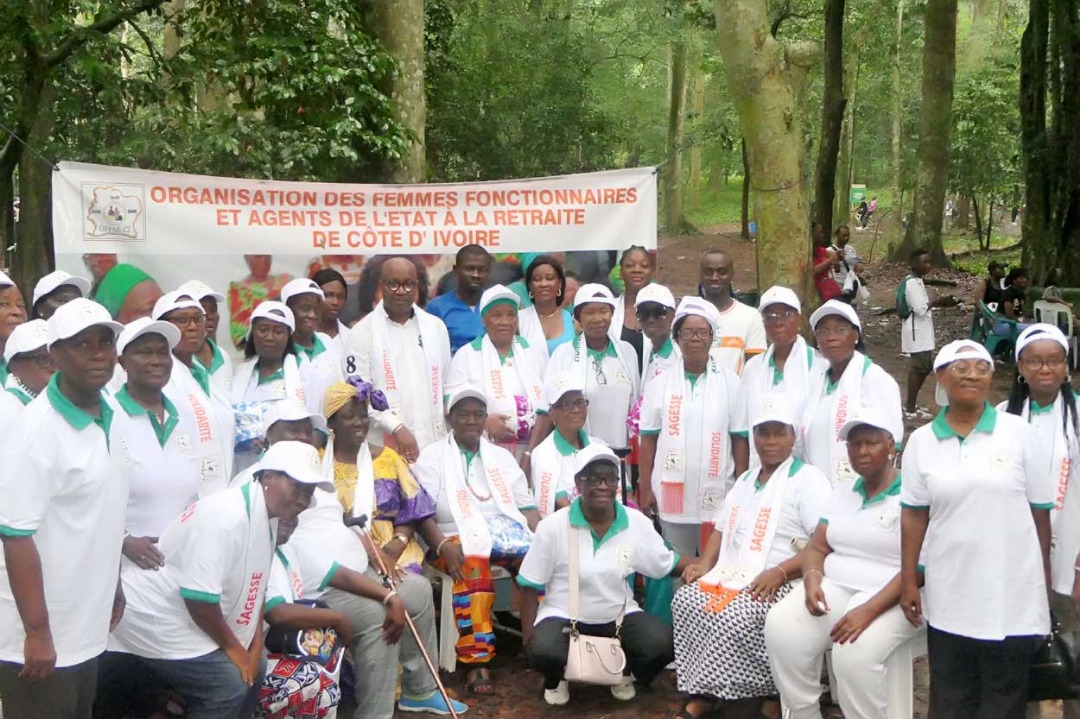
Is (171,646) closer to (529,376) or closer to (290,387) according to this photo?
(290,387)

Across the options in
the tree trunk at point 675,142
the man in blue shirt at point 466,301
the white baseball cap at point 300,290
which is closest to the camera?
the white baseball cap at point 300,290

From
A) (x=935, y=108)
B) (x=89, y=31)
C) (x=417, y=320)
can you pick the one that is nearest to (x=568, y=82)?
(x=935, y=108)

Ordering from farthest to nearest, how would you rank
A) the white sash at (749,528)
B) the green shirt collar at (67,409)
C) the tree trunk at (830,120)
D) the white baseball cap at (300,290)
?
the tree trunk at (830,120), the white baseball cap at (300,290), the white sash at (749,528), the green shirt collar at (67,409)

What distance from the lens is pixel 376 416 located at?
20.6 ft

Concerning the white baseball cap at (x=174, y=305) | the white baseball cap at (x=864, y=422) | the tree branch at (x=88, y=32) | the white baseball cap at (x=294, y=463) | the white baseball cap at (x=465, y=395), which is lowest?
the white baseball cap at (x=294, y=463)

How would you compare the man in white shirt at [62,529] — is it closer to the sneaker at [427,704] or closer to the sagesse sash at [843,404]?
the sneaker at [427,704]

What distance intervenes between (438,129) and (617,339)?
473 inches

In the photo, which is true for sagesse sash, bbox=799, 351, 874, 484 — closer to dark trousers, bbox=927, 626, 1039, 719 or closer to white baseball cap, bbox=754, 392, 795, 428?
white baseball cap, bbox=754, 392, 795, 428

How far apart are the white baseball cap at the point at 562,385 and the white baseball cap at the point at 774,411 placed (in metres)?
1.06

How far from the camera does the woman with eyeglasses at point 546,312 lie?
692 centimetres

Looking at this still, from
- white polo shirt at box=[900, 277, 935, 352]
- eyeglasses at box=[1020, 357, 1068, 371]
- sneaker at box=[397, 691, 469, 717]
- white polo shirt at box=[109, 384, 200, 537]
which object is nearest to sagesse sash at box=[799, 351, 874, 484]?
eyeglasses at box=[1020, 357, 1068, 371]

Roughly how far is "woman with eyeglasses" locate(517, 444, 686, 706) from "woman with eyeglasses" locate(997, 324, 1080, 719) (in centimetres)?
186

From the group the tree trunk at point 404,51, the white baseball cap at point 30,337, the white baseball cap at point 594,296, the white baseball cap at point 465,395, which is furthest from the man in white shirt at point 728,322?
the tree trunk at point 404,51

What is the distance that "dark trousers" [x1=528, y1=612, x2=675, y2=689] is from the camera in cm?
550
